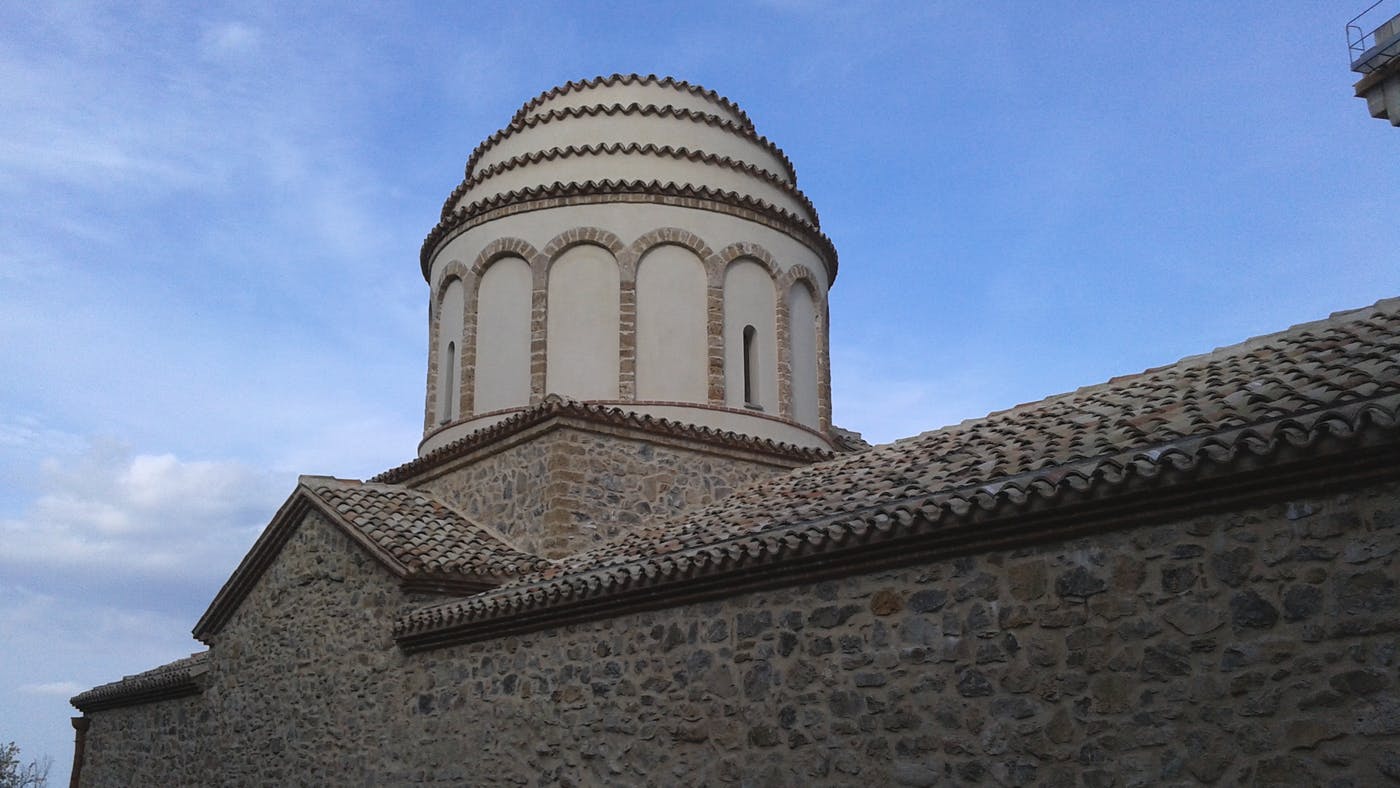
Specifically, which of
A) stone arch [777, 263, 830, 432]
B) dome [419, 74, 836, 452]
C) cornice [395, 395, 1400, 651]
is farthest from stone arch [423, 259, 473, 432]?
cornice [395, 395, 1400, 651]

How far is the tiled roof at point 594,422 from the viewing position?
1113 cm

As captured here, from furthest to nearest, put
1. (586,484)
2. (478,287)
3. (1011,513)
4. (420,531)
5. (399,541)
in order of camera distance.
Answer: (478,287), (420,531), (586,484), (399,541), (1011,513)

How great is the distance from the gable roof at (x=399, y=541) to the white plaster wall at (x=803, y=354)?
13.1ft

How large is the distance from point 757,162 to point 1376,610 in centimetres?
1008

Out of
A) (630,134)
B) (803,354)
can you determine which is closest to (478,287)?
(630,134)

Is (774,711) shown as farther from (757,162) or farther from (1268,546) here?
→ (757,162)

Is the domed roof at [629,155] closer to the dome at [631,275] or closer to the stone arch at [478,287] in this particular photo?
the dome at [631,275]

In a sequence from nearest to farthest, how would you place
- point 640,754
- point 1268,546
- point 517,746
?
point 1268,546, point 640,754, point 517,746

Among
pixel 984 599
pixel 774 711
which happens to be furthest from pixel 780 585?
pixel 984 599

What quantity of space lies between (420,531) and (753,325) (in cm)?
440

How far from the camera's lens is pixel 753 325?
13039 millimetres

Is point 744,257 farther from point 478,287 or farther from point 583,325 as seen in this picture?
point 478,287

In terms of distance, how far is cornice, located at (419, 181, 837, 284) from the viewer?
12.9m

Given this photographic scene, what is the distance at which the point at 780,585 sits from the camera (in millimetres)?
7500
